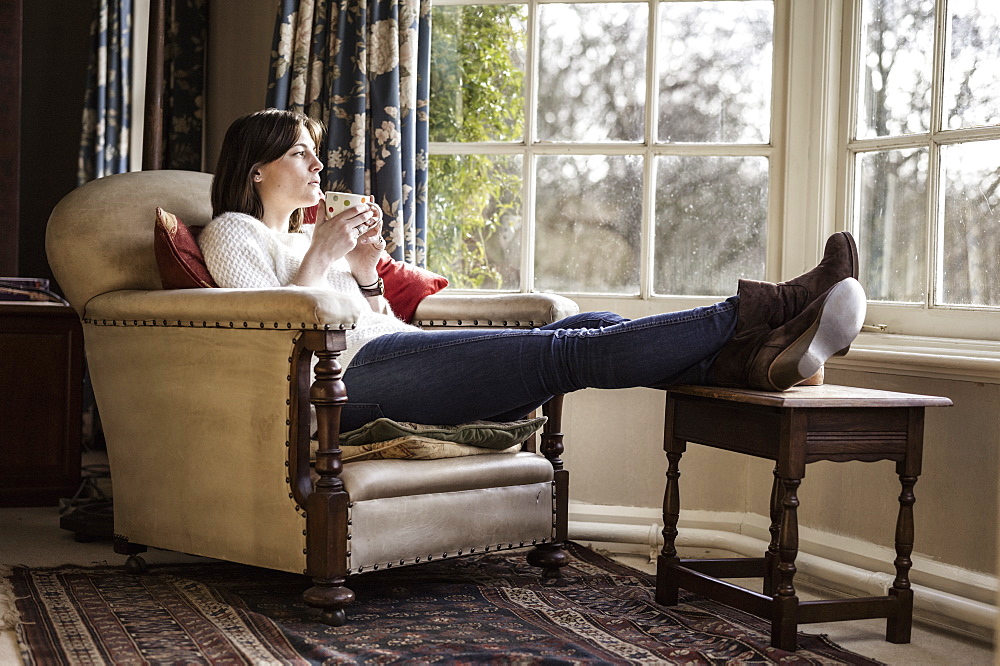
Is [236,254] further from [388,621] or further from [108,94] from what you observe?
[108,94]

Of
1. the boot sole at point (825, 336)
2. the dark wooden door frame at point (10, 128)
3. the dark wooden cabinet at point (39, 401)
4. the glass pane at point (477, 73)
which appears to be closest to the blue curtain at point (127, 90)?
the dark wooden door frame at point (10, 128)

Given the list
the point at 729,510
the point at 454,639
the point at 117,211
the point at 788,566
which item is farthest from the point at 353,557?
the point at 729,510

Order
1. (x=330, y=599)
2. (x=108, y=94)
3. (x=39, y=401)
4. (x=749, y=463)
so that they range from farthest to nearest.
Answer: (x=108, y=94) < (x=39, y=401) < (x=749, y=463) < (x=330, y=599)

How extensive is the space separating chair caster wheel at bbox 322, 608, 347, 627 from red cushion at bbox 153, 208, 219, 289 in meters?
0.73

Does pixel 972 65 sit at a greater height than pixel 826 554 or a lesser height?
greater

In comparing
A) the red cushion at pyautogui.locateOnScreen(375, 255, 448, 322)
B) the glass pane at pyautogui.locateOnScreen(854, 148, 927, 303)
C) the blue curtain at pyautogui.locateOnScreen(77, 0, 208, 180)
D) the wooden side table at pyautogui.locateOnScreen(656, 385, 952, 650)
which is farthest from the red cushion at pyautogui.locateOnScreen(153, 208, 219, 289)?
the glass pane at pyautogui.locateOnScreen(854, 148, 927, 303)

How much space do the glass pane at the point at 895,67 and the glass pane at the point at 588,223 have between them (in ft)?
2.14

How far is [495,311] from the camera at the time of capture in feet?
8.04

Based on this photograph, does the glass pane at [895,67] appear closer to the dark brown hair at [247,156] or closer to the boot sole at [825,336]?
the boot sole at [825,336]

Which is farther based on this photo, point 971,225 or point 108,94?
point 108,94

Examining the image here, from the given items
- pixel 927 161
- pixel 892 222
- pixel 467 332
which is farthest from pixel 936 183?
pixel 467 332

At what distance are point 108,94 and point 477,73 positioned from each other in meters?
1.40

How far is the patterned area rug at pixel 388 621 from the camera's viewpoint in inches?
67.7

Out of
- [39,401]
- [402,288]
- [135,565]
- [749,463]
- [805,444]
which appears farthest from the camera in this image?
[39,401]
